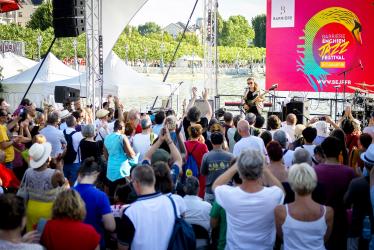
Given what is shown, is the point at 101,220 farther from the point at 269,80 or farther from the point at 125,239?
the point at 269,80

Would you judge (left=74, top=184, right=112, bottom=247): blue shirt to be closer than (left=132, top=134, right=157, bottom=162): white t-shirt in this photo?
Yes

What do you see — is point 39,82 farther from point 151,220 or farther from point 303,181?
point 303,181

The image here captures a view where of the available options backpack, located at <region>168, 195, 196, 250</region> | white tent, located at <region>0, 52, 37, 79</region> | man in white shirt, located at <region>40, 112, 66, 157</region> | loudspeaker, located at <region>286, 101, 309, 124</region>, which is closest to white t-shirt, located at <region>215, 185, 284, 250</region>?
backpack, located at <region>168, 195, 196, 250</region>

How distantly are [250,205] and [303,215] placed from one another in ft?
1.11

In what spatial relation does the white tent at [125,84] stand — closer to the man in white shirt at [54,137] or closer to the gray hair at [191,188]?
the man in white shirt at [54,137]

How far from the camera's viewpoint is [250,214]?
3.48 m

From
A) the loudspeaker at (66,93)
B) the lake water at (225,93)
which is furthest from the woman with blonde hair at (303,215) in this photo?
the lake water at (225,93)

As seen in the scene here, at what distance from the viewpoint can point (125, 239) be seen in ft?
11.2

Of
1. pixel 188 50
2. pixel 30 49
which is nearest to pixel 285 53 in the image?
pixel 30 49

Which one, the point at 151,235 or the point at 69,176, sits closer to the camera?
the point at 151,235

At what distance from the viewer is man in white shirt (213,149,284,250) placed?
345 centimetres

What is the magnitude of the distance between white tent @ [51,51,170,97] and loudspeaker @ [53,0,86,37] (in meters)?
3.89

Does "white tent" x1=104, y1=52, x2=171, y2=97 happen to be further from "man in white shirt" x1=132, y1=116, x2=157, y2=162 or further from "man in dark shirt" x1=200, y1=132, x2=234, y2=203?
"man in dark shirt" x1=200, y1=132, x2=234, y2=203

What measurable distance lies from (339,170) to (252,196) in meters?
1.04
